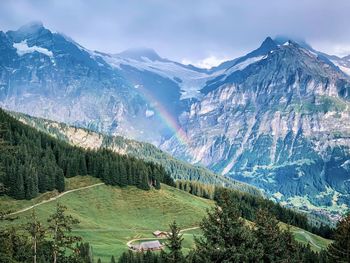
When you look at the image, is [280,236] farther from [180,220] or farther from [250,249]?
[180,220]

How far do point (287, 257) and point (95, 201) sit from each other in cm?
13190

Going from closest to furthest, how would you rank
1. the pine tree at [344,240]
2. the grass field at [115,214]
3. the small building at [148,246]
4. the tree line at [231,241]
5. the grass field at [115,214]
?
the tree line at [231,241] → the pine tree at [344,240] → the small building at [148,246] → the grass field at [115,214] → the grass field at [115,214]

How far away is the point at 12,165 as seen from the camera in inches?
7205

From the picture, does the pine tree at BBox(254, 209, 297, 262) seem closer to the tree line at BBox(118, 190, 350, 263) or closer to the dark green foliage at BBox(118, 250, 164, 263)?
the tree line at BBox(118, 190, 350, 263)

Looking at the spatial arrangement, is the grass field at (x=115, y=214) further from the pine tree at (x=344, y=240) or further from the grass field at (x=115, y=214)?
the pine tree at (x=344, y=240)

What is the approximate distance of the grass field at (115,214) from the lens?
5831 inches

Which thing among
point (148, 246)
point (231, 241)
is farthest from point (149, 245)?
point (231, 241)

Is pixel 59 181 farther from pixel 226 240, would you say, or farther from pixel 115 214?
pixel 226 240

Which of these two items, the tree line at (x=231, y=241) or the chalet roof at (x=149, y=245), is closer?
the tree line at (x=231, y=241)

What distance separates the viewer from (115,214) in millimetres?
176750

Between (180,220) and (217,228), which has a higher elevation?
(217,228)

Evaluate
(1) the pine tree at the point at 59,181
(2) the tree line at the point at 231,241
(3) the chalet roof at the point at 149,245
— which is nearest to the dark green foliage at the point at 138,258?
(3) the chalet roof at the point at 149,245

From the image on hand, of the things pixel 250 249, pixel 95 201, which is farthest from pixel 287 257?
pixel 95 201

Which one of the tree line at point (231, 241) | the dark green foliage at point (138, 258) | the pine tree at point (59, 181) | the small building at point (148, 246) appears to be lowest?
the small building at point (148, 246)
